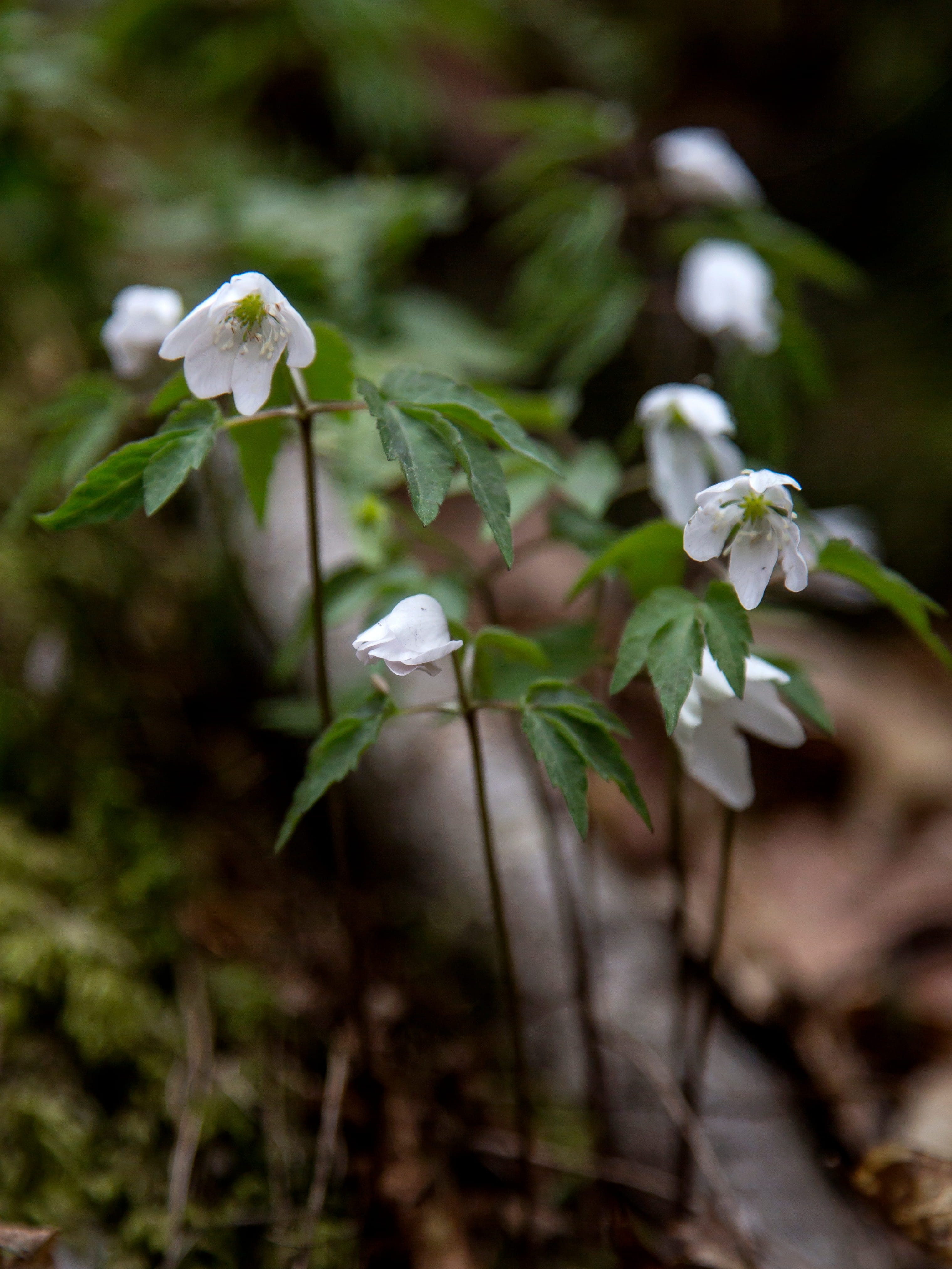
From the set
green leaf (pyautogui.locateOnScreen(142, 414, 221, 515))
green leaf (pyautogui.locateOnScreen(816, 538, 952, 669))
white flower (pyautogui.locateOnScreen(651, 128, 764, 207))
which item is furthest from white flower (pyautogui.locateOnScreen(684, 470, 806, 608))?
white flower (pyautogui.locateOnScreen(651, 128, 764, 207))

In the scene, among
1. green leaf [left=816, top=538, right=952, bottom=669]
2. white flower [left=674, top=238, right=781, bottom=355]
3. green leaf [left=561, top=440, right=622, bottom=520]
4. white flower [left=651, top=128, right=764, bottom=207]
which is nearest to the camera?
Answer: green leaf [left=816, top=538, right=952, bottom=669]

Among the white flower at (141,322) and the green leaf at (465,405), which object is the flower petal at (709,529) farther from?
the white flower at (141,322)

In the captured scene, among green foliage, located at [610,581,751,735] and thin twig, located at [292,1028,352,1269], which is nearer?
green foliage, located at [610,581,751,735]

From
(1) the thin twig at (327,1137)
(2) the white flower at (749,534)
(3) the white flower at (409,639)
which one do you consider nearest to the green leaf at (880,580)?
(2) the white flower at (749,534)

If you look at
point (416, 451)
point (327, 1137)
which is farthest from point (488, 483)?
point (327, 1137)

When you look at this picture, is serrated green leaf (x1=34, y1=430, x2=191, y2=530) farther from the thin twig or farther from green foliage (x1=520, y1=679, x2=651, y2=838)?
the thin twig
